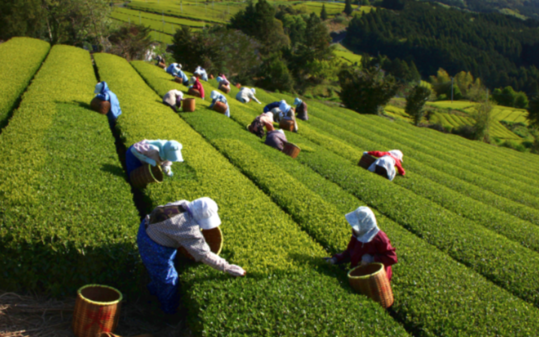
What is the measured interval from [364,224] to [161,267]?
10.1ft

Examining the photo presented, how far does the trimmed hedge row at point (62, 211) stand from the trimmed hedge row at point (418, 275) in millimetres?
3603

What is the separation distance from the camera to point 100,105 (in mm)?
11391

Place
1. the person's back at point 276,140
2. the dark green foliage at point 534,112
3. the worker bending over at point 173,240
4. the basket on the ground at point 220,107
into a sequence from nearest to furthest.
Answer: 1. the worker bending over at point 173,240
2. the person's back at point 276,140
3. the basket on the ground at point 220,107
4. the dark green foliage at point 534,112

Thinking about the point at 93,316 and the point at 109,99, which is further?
the point at 109,99

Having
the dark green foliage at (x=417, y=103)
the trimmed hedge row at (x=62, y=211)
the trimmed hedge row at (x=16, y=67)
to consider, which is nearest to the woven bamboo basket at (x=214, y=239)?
the trimmed hedge row at (x=62, y=211)

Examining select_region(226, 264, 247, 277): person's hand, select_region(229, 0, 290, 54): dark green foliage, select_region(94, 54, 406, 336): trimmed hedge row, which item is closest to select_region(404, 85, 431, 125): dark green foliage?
Answer: select_region(229, 0, 290, 54): dark green foliage

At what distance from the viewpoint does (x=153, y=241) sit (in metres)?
4.66

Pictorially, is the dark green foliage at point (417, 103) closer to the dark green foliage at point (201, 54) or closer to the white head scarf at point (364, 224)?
the dark green foliage at point (201, 54)

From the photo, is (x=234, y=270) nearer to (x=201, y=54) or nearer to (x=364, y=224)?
(x=364, y=224)

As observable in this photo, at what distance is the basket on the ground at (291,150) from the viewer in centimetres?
1209

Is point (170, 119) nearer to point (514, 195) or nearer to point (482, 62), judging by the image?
point (514, 195)

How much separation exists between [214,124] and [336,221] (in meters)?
8.29

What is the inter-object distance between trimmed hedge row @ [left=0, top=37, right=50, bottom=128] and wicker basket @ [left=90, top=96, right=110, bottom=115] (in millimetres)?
2487

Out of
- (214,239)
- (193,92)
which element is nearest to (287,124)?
(193,92)
